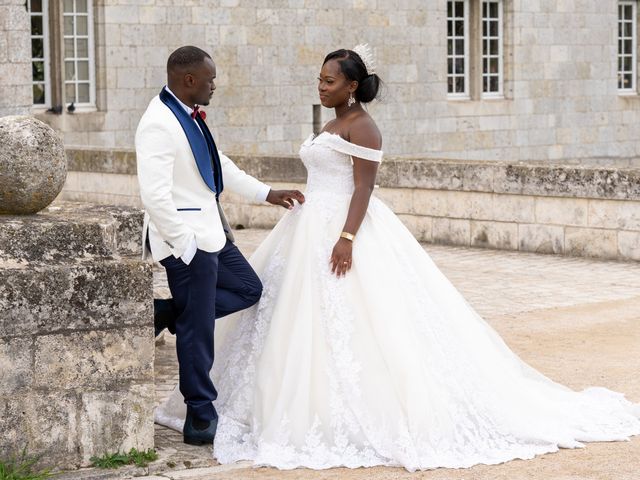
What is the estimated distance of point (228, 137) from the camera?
1814cm

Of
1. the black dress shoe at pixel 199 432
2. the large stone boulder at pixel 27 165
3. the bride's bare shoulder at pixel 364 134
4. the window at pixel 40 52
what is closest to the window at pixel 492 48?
the window at pixel 40 52

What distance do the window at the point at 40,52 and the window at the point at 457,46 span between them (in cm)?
687

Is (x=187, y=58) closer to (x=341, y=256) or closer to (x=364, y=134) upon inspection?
(x=364, y=134)

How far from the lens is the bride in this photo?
16.9 feet

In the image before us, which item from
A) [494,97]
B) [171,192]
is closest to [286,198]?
[171,192]

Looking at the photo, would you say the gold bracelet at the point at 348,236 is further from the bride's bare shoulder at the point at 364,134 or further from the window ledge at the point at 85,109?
the window ledge at the point at 85,109

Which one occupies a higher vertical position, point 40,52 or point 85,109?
point 40,52

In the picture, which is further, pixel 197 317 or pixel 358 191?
pixel 358 191

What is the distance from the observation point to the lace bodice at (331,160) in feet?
18.0

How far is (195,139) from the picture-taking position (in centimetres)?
522

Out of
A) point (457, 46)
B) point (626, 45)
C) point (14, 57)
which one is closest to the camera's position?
point (14, 57)

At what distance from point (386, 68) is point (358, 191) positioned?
48.1ft

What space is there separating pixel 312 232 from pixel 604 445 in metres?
1.37

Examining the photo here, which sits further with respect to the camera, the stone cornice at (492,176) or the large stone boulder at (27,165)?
the stone cornice at (492,176)
